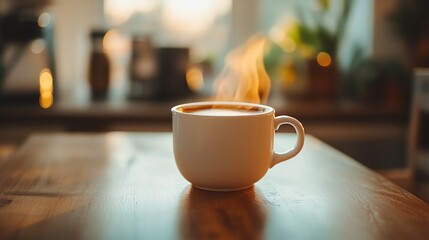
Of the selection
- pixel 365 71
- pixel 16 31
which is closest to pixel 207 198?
pixel 16 31

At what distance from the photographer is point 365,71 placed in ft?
6.53

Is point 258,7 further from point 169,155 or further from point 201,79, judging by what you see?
point 169,155

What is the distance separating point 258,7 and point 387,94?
706 mm

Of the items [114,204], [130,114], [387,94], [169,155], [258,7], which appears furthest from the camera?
[258,7]

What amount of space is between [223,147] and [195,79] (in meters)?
1.50

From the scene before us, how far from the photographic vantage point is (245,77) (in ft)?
5.41

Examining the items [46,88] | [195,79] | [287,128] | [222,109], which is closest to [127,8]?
[195,79]

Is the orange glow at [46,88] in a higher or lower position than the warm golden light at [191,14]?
lower

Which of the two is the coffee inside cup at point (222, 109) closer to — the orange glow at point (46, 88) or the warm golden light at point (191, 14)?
the orange glow at point (46, 88)

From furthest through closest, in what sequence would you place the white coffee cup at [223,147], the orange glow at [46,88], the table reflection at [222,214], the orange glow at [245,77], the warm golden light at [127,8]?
the warm golden light at [127,8] → the orange glow at [46,88] → the orange glow at [245,77] → the white coffee cup at [223,147] → the table reflection at [222,214]

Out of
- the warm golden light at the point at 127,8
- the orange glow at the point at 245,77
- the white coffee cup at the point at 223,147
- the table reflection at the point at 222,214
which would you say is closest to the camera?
the table reflection at the point at 222,214

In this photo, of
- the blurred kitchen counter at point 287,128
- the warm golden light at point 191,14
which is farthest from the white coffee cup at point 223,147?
the warm golden light at point 191,14

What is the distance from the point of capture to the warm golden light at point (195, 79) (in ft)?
6.54

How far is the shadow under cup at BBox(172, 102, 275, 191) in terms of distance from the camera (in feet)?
2.06
